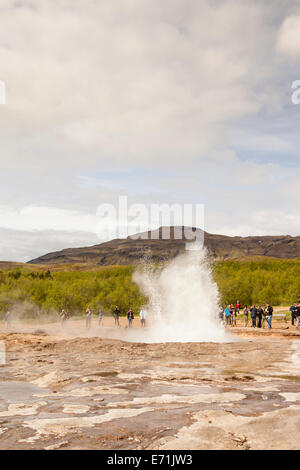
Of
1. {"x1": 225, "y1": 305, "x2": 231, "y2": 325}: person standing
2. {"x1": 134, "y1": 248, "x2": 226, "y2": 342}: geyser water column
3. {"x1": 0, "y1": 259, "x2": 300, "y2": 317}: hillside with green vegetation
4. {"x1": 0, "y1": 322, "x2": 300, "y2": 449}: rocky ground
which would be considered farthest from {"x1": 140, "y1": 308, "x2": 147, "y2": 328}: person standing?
{"x1": 0, "y1": 259, "x2": 300, "y2": 317}: hillside with green vegetation

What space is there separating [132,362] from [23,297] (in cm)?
5112

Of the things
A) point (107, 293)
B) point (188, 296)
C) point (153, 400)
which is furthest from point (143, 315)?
point (107, 293)

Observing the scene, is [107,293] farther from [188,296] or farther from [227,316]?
[188,296]

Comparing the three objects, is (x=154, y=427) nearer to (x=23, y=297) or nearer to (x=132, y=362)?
(x=132, y=362)

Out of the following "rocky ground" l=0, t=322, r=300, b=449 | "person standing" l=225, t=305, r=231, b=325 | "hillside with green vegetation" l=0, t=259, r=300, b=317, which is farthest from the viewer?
"hillside with green vegetation" l=0, t=259, r=300, b=317

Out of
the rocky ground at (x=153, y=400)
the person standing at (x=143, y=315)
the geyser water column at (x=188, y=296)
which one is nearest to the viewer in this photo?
the rocky ground at (x=153, y=400)

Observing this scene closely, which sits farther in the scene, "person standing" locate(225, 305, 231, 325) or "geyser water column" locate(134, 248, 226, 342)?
"person standing" locate(225, 305, 231, 325)

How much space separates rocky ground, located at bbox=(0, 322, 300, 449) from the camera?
721cm

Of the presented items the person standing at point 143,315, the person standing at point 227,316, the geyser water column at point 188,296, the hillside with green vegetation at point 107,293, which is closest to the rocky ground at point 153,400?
the geyser water column at point 188,296

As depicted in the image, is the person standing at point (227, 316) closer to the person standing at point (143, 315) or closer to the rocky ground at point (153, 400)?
the person standing at point (143, 315)

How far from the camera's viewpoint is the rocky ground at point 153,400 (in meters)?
7.21

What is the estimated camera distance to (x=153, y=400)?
10.3 m

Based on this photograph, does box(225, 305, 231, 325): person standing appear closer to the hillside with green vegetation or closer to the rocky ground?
the rocky ground
